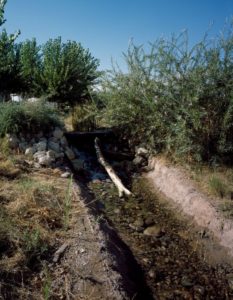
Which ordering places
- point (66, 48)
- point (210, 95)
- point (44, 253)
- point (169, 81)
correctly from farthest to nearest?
1. point (66, 48)
2. point (169, 81)
3. point (210, 95)
4. point (44, 253)

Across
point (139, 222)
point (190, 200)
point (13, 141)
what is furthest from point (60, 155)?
point (190, 200)

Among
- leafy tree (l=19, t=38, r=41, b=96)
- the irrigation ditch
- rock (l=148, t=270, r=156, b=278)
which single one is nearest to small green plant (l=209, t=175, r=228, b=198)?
the irrigation ditch

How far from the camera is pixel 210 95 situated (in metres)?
6.75

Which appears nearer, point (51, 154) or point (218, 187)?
point (218, 187)

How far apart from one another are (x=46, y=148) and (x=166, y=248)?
3985mm

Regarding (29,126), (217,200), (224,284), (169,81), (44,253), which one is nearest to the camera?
(44,253)

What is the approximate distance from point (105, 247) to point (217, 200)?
228cm

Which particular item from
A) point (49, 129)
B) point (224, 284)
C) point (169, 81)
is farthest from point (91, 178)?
point (224, 284)

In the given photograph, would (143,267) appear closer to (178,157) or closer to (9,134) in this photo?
(178,157)

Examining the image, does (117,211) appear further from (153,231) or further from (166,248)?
(166,248)

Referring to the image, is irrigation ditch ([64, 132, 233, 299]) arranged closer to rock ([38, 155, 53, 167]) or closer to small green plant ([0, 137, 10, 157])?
rock ([38, 155, 53, 167])

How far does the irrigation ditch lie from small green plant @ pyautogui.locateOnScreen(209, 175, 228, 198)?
2.11 ft

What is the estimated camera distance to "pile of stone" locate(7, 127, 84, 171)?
7.23 metres

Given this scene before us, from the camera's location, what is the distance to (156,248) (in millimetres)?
4617
